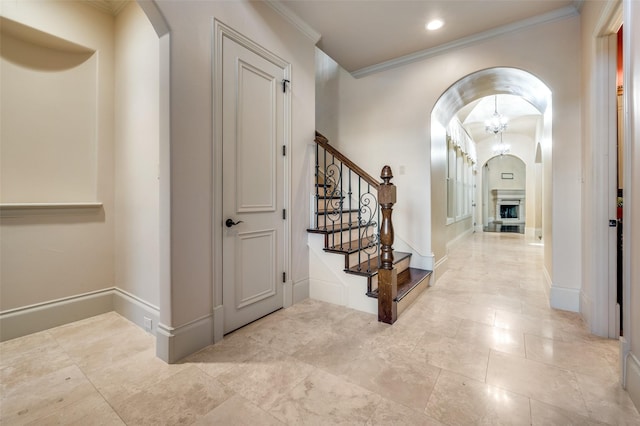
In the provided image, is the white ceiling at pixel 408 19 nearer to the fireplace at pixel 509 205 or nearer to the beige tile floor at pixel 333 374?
the beige tile floor at pixel 333 374

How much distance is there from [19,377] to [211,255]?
4.21 feet

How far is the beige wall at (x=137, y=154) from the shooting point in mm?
2297

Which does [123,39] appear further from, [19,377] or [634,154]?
[634,154]

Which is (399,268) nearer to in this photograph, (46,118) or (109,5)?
(46,118)

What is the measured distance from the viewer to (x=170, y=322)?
1.89m

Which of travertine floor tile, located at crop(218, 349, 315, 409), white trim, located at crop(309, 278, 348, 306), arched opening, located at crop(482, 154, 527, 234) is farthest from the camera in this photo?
arched opening, located at crop(482, 154, 527, 234)

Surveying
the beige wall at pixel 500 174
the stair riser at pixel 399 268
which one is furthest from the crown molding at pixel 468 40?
the beige wall at pixel 500 174

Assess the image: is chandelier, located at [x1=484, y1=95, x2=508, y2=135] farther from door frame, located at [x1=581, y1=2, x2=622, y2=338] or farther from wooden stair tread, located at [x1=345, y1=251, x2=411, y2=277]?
wooden stair tread, located at [x1=345, y1=251, x2=411, y2=277]

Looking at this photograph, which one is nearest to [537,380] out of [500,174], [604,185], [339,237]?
[604,185]

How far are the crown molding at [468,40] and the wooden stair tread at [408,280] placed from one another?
2682mm

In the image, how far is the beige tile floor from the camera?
1.40 meters

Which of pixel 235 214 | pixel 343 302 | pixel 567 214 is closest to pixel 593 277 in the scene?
pixel 567 214

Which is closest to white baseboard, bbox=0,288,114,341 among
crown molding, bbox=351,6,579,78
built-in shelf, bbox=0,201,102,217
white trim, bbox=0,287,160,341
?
white trim, bbox=0,287,160,341

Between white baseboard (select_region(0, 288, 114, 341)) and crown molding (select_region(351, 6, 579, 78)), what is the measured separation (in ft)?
13.4
